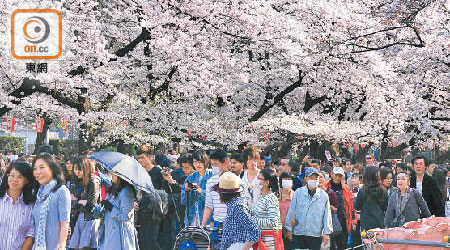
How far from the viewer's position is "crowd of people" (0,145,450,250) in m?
6.20

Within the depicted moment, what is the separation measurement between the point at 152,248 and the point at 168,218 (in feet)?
2.46

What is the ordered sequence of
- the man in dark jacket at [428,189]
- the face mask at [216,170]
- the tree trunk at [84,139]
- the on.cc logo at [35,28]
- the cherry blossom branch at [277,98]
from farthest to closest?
the cherry blossom branch at [277,98] → the tree trunk at [84,139] → the on.cc logo at [35,28] → the man in dark jacket at [428,189] → the face mask at [216,170]

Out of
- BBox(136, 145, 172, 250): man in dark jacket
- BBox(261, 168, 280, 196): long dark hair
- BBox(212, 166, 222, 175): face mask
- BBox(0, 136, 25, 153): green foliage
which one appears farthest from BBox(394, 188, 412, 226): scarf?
BBox(0, 136, 25, 153): green foliage

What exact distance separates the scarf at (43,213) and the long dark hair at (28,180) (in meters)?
0.13

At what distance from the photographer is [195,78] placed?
2203cm

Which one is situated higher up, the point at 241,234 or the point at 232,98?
the point at 232,98

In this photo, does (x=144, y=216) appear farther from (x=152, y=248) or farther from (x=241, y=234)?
(x=241, y=234)

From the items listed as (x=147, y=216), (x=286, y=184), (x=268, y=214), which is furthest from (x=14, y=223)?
(x=286, y=184)

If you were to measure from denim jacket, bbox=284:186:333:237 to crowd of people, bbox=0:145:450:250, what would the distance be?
1 centimetres

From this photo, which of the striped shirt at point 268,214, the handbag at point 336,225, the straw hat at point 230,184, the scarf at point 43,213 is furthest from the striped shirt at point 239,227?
the handbag at point 336,225

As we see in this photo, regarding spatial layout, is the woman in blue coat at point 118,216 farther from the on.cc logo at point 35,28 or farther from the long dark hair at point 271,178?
the on.cc logo at point 35,28

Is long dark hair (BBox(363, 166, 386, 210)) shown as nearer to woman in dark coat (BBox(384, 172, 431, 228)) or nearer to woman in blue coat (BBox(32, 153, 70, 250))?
woman in dark coat (BBox(384, 172, 431, 228))

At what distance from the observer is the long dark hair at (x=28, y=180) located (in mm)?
6246

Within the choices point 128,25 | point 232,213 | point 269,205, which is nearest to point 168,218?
point 269,205
